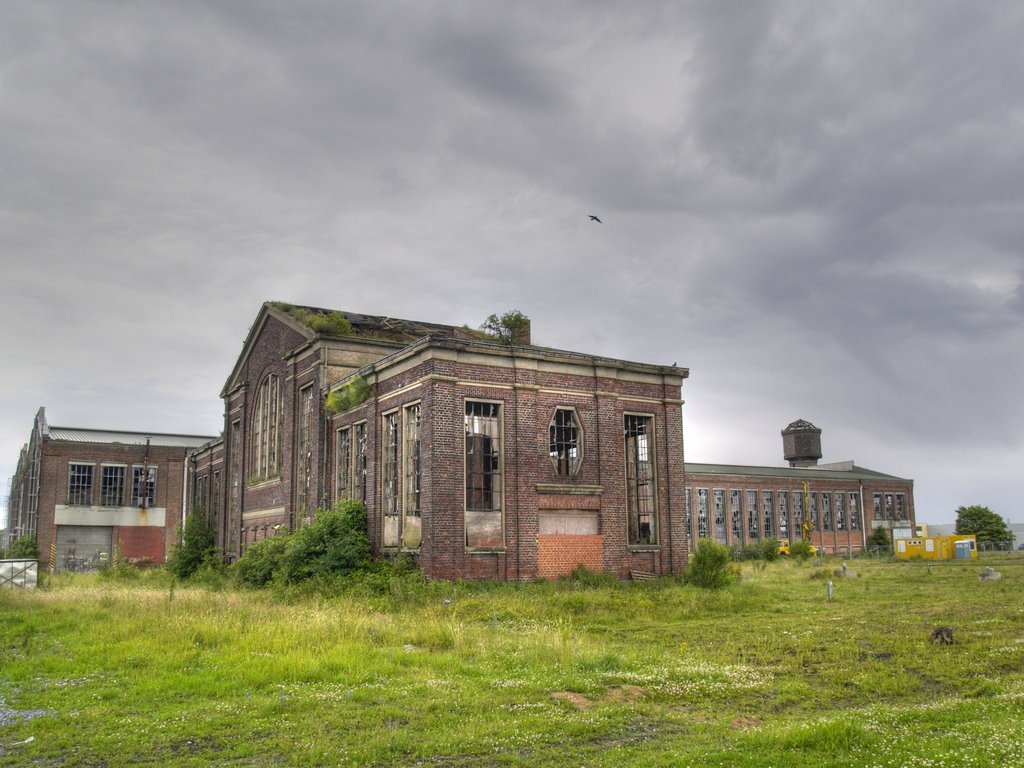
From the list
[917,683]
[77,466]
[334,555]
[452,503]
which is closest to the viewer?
[917,683]

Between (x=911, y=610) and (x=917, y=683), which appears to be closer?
(x=917, y=683)

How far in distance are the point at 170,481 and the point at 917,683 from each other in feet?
178

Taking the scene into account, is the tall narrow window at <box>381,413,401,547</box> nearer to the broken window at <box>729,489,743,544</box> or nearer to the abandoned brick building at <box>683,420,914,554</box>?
the abandoned brick building at <box>683,420,914,554</box>

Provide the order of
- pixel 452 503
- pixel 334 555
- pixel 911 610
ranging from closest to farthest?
pixel 911 610, pixel 452 503, pixel 334 555

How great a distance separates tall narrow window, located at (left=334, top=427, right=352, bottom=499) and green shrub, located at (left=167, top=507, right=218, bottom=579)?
1432 cm

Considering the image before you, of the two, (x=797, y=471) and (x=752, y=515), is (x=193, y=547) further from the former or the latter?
(x=797, y=471)

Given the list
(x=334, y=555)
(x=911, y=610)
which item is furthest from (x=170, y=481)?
(x=911, y=610)

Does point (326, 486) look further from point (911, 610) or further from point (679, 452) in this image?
point (911, 610)

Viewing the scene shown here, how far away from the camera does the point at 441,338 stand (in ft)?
79.7

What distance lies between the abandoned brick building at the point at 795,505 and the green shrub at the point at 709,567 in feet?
126

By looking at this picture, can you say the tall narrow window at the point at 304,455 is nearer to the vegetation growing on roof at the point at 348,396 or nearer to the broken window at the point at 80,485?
the vegetation growing on roof at the point at 348,396

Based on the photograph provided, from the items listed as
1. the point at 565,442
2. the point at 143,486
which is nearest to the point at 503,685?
the point at 565,442

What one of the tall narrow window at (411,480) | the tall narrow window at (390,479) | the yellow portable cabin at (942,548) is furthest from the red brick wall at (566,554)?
the yellow portable cabin at (942,548)

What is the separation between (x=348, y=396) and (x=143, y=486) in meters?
34.5
